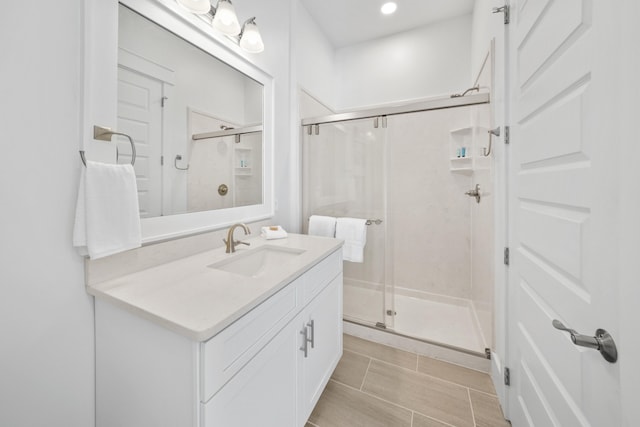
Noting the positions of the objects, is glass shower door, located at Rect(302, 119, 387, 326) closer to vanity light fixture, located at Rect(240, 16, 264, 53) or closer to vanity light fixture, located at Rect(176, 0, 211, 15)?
vanity light fixture, located at Rect(240, 16, 264, 53)

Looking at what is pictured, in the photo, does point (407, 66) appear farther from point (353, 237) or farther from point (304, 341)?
point (304, 341)

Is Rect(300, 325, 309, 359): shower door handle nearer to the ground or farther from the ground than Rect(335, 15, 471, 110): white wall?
nearer to the ground

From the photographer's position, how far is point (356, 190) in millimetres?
2092

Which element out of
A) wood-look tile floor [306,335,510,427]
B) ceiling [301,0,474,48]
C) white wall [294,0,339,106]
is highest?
ceiling [301,0,474,48]

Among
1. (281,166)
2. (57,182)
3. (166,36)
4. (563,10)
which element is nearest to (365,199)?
(281,166)

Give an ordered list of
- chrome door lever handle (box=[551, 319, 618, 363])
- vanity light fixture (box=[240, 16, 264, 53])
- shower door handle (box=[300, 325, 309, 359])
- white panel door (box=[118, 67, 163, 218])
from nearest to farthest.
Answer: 1. chrome door lever handle (box=[551, 319, 618, 363])
2. white panel door (box=[118, 67, 163, 218])
3. shower door handle (box=[300, 325, 309, 359])
4. vanity light fixture (box=[240, 16, 264, 53])

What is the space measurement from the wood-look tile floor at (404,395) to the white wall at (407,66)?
98.0 inches

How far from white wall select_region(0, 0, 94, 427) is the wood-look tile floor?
1079 mm

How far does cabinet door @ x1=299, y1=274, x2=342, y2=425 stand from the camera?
1.17 meters

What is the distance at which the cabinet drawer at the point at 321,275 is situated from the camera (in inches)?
46.9

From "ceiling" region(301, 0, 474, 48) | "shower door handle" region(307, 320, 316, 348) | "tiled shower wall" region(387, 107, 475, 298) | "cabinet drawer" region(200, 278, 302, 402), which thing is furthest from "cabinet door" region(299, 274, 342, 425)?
"ceiling" region(301, 0, 474, 48)

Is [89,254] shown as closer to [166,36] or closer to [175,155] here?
[175,155]

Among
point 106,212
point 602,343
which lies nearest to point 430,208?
point 602,343

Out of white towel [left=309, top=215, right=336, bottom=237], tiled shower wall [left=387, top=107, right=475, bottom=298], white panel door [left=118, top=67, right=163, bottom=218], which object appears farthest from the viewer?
tiled shower wall [left=387, top=107, right=475, bottom=298]
